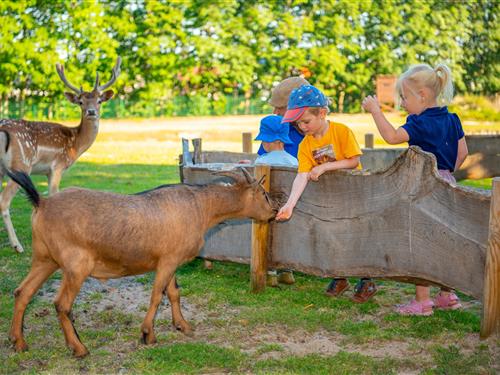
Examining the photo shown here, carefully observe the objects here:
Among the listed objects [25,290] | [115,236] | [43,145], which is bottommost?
[25,290]

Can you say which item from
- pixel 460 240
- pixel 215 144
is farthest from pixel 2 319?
pixel 215 144

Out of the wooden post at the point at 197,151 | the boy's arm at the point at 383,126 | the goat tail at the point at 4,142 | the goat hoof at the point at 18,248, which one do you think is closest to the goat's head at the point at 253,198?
the boy's arm at the point at 383,126

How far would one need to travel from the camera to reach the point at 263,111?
1416 inches

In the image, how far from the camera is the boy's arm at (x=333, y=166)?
670 cm

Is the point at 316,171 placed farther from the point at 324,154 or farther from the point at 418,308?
the point at 418,308

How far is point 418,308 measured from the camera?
22.3ft

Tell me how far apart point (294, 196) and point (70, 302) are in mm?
2151

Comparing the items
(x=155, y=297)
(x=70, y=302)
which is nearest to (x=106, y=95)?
(x=155, y=297)

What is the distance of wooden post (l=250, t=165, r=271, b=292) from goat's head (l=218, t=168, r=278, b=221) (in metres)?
0.83

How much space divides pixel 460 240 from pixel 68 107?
2785 centimetres

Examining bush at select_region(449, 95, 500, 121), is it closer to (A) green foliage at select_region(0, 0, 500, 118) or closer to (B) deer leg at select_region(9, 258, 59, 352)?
(A) green foliage at select_region(0, 0, 500, 118)

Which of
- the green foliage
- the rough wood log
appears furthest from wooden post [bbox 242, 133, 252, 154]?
the green foliage

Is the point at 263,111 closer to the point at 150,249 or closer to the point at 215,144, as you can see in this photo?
the point at 215,144

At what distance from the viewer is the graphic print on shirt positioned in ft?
22.2
